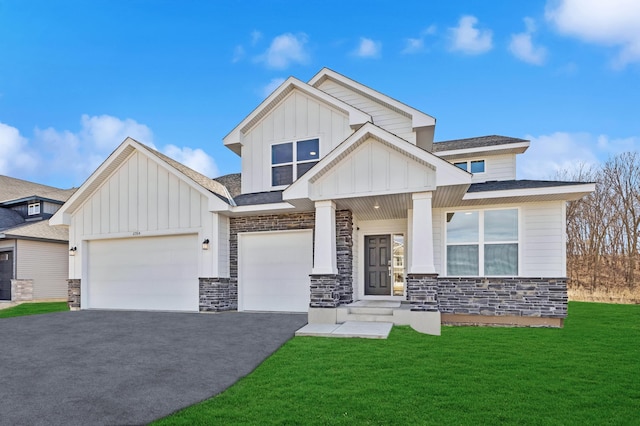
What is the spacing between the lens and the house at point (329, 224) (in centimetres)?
846

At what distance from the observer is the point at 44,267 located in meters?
16.8

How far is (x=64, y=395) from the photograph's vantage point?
421cm

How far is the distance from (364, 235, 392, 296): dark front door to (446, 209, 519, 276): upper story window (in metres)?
1.85

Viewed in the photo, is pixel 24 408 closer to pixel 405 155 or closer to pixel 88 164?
pixel 405 155

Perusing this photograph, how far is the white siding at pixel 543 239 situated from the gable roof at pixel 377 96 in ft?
12.3

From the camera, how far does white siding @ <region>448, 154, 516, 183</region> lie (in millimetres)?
13438

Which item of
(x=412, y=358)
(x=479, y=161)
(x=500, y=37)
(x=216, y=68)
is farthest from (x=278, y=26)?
(x=412, y=358)

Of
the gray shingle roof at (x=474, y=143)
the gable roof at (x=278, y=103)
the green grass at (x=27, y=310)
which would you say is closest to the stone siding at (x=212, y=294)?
the gable roof at (x=278, y=103)

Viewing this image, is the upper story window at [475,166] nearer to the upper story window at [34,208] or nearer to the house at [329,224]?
the house at [329,224]

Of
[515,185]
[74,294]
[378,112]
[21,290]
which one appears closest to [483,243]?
[515,185]

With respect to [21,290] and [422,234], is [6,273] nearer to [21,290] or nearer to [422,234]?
[21,290]

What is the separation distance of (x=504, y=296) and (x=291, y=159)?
7.18 meters

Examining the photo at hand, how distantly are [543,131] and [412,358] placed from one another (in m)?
23.0

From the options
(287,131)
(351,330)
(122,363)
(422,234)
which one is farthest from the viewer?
(287,131)
